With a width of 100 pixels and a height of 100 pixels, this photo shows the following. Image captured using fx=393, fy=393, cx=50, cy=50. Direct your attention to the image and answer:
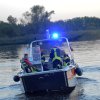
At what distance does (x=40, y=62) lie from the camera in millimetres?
19188

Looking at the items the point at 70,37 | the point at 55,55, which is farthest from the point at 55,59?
the point at 70,37

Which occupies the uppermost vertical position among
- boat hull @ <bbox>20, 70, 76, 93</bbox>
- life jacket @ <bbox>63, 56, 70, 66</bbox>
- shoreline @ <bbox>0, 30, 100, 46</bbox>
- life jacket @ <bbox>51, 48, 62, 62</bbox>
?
shoreline @ <bbox>0, 30, 100, 46</bbox>

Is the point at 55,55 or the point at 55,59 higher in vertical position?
the point at 55,55

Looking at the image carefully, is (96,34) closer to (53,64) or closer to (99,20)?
(99,20)

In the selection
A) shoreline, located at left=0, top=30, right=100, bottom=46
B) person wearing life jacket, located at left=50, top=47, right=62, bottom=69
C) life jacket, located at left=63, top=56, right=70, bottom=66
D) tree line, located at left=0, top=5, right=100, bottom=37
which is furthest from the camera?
tree line, located at left=0, top=5, right=100, bottom=37

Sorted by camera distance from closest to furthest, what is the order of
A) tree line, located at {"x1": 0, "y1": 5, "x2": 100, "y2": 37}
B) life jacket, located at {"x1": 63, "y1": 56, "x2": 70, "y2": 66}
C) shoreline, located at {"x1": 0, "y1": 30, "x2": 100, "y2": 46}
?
1. life jacket, located at {"x1": 63, "y1": 56, "x2": 70, "y2": 66}
2. shoreline, located at {"x1": 0, "y1": 30, "x2": 100, "y2": 46}
3. tree line, located at {"x1": 0, "y1": 5, "x2": 100, "y2": 37}

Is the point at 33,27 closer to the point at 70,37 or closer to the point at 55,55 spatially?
the point at 70,37

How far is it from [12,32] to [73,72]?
287ft

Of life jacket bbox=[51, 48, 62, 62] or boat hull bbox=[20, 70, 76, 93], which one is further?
life jacket bbox=[51, 48, 62, 62]

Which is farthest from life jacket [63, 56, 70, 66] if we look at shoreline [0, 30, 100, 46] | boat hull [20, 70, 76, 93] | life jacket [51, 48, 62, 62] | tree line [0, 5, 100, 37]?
tree line [0, 5, 100, 37]

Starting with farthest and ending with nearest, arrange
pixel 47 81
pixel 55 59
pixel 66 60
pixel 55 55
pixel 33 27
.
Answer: pixel 33 27 < pixel 66 60 < pixel 55 55 < pixel 55 59 < pixel 47 81

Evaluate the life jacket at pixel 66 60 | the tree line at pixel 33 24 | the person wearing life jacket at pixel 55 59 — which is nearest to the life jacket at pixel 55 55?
the person wearing life jacket at pixel 55 59

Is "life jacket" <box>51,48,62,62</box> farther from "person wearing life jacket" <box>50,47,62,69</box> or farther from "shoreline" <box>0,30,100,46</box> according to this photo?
"shoreline" <box>0,30,100,46</box>

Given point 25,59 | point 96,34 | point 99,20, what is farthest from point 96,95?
point 99,20
